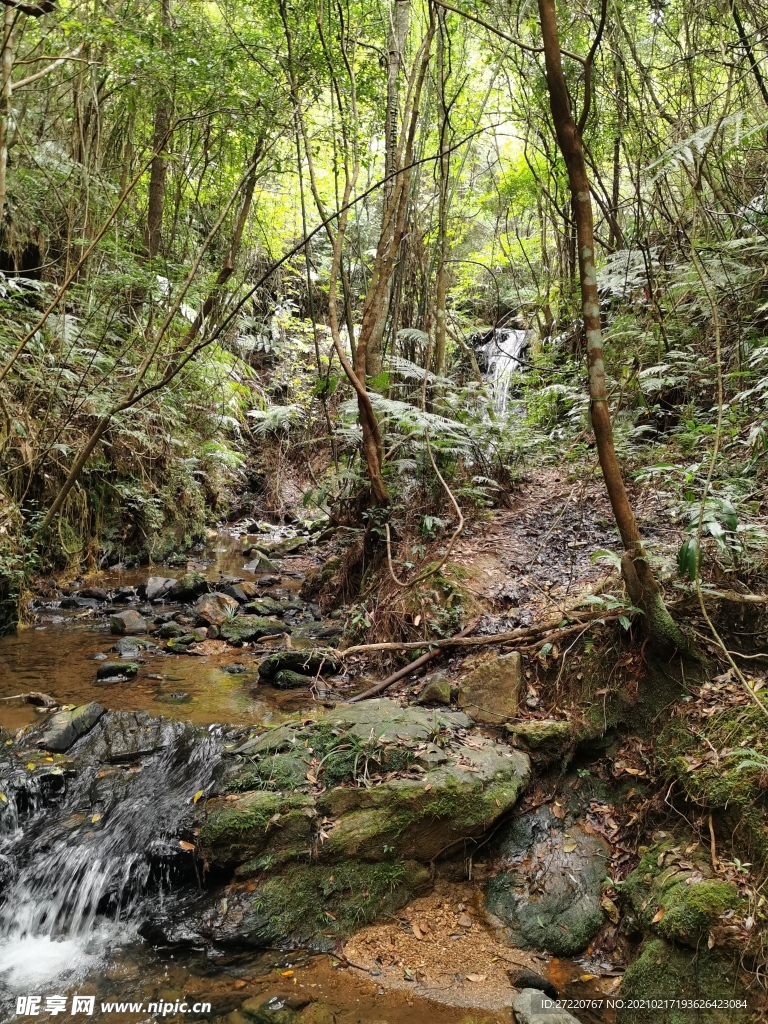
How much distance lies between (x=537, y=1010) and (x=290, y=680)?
10.4 ft

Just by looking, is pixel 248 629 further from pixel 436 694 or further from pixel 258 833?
pixel 258 833

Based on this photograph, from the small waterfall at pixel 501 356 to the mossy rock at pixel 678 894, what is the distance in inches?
324

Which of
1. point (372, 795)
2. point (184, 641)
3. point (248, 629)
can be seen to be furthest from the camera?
point (248, 629)

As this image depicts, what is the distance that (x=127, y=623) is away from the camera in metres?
6.79

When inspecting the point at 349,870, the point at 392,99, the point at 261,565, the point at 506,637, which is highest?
the point at 392,99

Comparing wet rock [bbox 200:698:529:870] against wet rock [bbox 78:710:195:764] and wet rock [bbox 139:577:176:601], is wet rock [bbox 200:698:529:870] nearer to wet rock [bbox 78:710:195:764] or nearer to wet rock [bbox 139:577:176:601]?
wet rock [bbox 78:710:195:764]

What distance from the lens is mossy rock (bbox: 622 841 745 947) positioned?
108 inches

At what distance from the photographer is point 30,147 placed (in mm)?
7031

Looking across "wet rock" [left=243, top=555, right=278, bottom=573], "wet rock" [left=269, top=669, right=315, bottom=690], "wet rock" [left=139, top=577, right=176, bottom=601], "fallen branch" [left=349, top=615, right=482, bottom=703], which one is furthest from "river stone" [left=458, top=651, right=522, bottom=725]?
"wet rock" [left=243, top=555, right=278, bottom=573]

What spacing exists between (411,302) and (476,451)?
2.58 m

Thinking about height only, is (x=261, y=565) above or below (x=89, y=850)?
above

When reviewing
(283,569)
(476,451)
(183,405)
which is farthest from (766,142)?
(183,405)

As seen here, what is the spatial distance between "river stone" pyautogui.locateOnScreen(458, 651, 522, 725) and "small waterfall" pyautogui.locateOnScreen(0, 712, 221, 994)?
1.87m

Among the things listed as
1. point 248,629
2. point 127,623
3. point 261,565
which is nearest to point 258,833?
point 248,629
